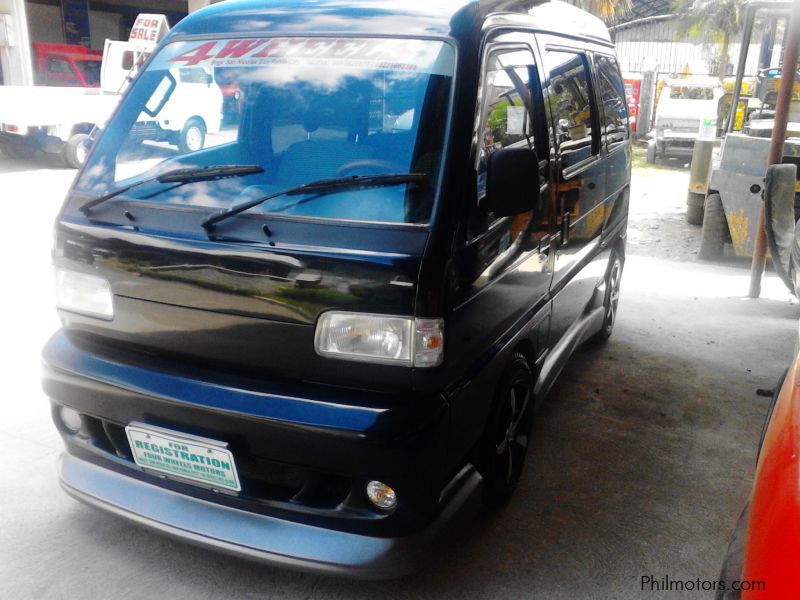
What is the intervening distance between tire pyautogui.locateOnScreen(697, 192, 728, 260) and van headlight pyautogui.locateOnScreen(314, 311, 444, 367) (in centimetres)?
614

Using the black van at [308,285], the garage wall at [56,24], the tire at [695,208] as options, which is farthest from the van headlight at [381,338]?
the garage wall at [56,24]

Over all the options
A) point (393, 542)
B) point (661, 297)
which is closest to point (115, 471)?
point (393, 542)

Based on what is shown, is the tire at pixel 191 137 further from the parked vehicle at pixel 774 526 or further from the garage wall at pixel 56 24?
the garage wall at pixel 56 24

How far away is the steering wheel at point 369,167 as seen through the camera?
235 cm

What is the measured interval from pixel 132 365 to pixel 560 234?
6.47 feet

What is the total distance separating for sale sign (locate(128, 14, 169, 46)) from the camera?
13578 mm

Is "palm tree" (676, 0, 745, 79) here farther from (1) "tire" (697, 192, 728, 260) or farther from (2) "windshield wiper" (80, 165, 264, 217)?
(2) "windshield wiper" (80, 165, 264, 217)

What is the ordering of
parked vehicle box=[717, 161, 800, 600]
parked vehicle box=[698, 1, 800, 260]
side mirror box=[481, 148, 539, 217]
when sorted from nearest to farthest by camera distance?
1. parked vehicle box=[717, 161, 800, 600]
2. side mirror box=[481, 148, 539, 217]
3. parked vehicle box=[698, 1, 800, 260]

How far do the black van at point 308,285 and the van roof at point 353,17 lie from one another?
1 centimetres

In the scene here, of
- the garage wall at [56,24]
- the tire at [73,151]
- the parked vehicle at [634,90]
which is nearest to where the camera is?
the tire at [73,151]

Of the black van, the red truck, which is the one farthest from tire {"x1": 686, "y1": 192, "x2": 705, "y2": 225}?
the red truck

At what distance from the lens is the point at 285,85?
2.65 m

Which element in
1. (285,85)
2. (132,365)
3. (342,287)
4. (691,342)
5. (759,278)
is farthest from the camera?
(759,278)

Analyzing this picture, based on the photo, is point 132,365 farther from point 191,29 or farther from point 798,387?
point 798,387
